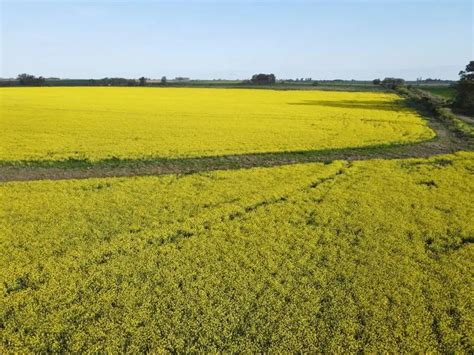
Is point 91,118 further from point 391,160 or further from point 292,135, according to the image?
Result: point 391,160

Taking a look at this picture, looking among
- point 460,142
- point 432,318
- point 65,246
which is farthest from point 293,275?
point 460,142

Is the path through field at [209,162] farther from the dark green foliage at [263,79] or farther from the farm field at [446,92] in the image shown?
the dark green foliage at [263,79]

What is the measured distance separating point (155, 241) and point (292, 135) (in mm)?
18972

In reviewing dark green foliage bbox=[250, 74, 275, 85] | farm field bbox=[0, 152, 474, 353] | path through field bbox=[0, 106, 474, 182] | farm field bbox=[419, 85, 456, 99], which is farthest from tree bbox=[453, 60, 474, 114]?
dark green foliage bbox=[250, 74, 275, 85]

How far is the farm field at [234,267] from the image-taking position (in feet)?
24.9

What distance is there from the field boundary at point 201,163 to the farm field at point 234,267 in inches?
67.9

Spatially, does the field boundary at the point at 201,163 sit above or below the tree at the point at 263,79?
below

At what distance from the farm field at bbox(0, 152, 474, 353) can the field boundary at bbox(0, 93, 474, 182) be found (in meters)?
1.73

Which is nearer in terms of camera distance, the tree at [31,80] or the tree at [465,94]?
the tree at [465,94]

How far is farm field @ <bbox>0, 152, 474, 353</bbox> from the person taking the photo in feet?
24.9

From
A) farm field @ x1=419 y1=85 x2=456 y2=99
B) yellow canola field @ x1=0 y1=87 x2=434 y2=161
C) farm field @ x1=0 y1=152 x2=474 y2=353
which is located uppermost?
farm field @ x1=419 y1=85 x2=456 y2=99

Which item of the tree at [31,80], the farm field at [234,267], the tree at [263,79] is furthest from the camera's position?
the tree at [263,79]

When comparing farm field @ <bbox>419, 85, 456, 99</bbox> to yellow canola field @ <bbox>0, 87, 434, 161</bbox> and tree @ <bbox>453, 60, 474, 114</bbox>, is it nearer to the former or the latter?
tree @ <bbox>453, 60, 474, 114</bbox>

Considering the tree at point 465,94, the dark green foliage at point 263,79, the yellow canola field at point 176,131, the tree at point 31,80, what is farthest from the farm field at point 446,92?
the tree at point 31,80
